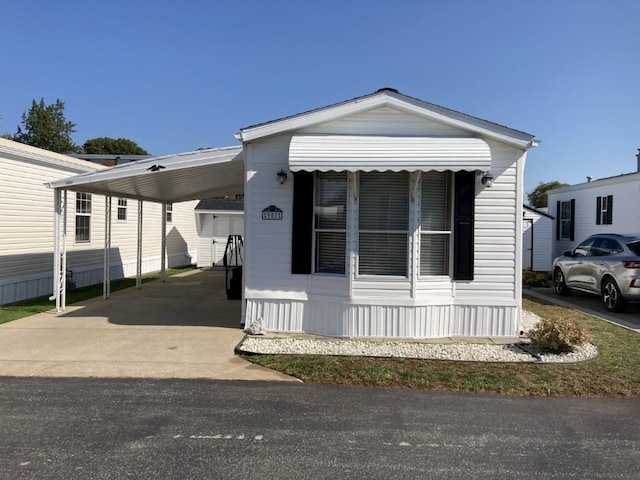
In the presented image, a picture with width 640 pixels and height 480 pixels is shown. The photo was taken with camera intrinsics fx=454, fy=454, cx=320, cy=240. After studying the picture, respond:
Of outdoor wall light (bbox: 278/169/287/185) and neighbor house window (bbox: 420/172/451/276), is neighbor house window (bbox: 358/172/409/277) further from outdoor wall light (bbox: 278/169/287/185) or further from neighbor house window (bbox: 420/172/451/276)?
outdoor wall light (bbox: 278/169/287/185)

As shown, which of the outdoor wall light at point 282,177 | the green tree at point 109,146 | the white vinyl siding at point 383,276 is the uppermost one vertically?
the green tree at point 109,146

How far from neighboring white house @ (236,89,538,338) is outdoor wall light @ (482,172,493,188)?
0.03 meters

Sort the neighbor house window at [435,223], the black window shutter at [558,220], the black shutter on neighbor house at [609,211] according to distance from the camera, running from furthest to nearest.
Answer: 1. the black window shutter at [558,220]
2. the black shutter on neighbor house at [609,211]
3. the neighbor house window at [435,223]

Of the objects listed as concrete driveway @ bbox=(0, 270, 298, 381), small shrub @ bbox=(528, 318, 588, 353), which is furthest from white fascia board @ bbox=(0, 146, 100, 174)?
small shrub @ bbox=(528, 318, 588, 353)

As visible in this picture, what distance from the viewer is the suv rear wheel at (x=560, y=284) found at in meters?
11.6

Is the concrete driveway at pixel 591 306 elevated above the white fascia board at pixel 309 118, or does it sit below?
below

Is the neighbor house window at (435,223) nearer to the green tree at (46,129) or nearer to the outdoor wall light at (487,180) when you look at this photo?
the outdoor wall light at (487,180)

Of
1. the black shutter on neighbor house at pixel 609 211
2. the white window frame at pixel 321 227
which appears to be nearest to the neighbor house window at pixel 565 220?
the black shutter on neighbor house at pixel 609 211

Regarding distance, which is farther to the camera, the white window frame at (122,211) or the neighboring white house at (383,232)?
the white window frame at (122,211)

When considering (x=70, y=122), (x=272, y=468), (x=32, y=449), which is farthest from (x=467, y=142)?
(x=70, y=122)

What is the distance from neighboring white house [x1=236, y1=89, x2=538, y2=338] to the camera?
6637mm

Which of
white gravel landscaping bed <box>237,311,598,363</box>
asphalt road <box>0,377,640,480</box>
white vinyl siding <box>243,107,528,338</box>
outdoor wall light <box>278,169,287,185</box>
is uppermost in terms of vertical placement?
outdoor wall light <box>278,169,287,185</box>

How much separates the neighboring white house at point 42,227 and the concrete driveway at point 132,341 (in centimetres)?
181

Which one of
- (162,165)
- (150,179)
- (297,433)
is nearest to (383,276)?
(297,433)
